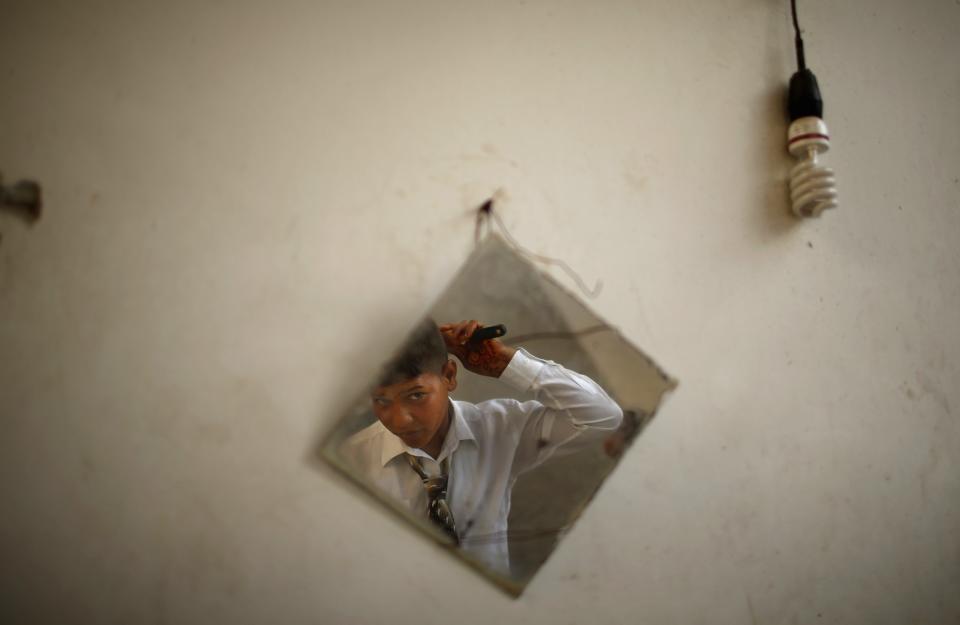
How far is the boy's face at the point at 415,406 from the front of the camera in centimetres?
94

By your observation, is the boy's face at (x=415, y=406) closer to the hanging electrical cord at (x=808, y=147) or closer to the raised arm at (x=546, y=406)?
the raised arm at (x=546, y=406)

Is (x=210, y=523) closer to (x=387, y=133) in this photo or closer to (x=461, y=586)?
(x=461, y=586)

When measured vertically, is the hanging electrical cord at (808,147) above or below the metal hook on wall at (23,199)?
above

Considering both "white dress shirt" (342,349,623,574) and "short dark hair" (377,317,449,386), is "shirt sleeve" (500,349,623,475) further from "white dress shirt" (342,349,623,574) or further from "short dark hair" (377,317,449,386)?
"short dark hair" (377,317,449,386)

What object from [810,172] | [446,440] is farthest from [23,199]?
[810,172]

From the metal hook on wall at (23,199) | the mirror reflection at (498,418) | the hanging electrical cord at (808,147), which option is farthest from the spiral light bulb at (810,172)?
the metal hook on wall at (23,199)

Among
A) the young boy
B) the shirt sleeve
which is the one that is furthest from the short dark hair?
the shirt sleeve

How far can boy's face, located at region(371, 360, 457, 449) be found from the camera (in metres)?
0.94

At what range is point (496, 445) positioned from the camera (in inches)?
39.0

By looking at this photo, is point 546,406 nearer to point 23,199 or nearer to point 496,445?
point 496,445

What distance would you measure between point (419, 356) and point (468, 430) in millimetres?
131

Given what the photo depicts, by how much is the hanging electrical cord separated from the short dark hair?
68cm

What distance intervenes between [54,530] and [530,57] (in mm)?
981

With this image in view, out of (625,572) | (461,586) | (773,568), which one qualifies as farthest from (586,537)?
(773,568)
